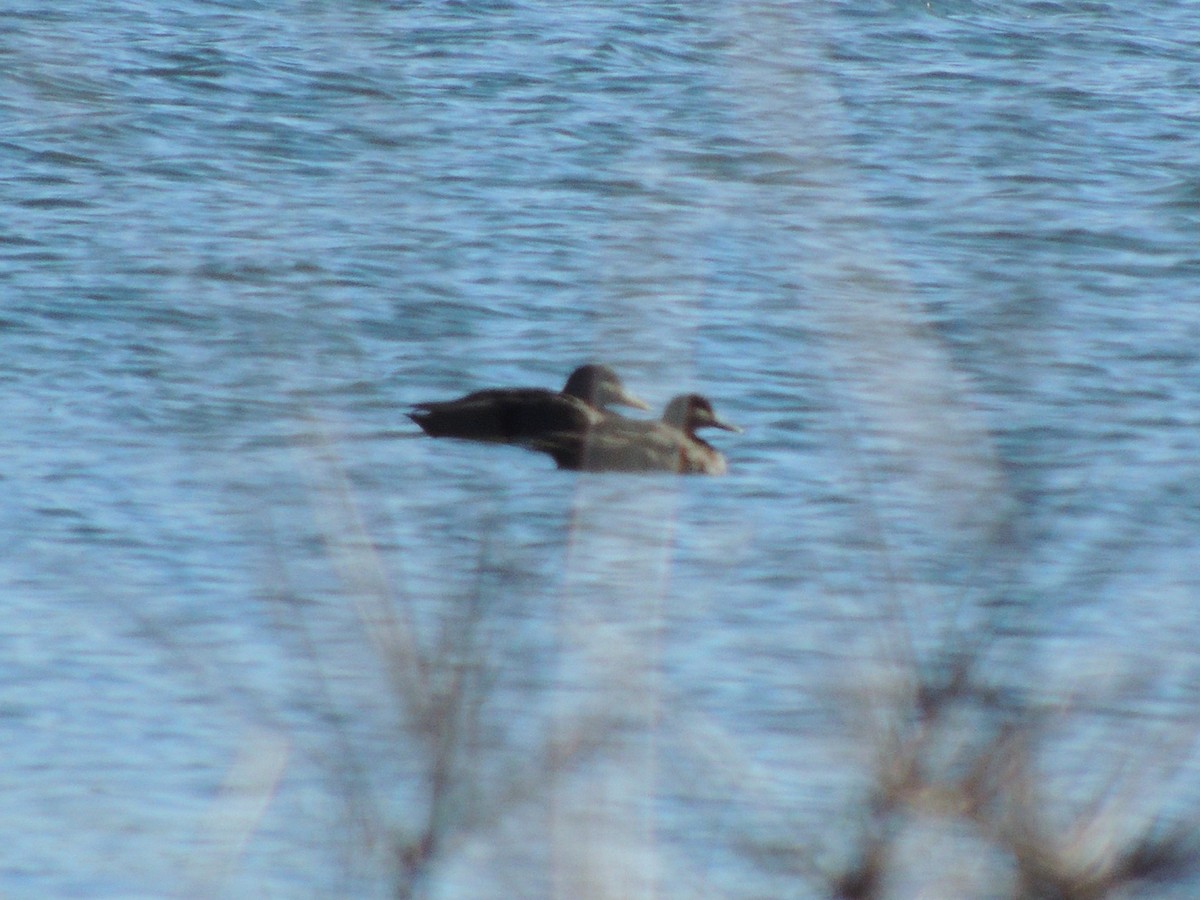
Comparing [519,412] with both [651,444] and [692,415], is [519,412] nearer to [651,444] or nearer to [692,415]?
[651,444]

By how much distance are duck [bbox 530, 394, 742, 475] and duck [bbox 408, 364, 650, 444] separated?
0.18ft

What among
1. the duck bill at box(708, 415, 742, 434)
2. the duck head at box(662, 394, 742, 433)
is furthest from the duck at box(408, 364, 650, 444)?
the duck bill at box(708, 415, 742, 434)

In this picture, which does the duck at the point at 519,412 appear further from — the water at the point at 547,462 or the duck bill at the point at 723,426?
the duck bill at the point at 723,426

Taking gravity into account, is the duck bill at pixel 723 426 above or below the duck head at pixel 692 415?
below

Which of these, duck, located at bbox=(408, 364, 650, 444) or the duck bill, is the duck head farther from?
duck, located at bbox=(408, 364, 650, 444)

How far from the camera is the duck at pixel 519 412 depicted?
25.9 feet

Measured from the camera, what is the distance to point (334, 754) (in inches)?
165

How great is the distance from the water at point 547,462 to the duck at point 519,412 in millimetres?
124

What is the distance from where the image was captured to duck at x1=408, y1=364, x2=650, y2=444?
7883 mm

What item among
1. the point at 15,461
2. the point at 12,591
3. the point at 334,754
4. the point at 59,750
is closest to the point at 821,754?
the point at 334,754

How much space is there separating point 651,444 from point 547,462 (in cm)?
39

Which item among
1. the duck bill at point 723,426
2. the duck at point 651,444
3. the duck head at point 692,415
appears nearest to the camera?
the duck at point 651,444

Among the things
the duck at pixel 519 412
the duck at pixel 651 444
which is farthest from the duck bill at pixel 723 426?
the duck at pixel 519 412

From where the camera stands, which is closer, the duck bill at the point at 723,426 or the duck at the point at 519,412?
the duck at the point at 519,412
